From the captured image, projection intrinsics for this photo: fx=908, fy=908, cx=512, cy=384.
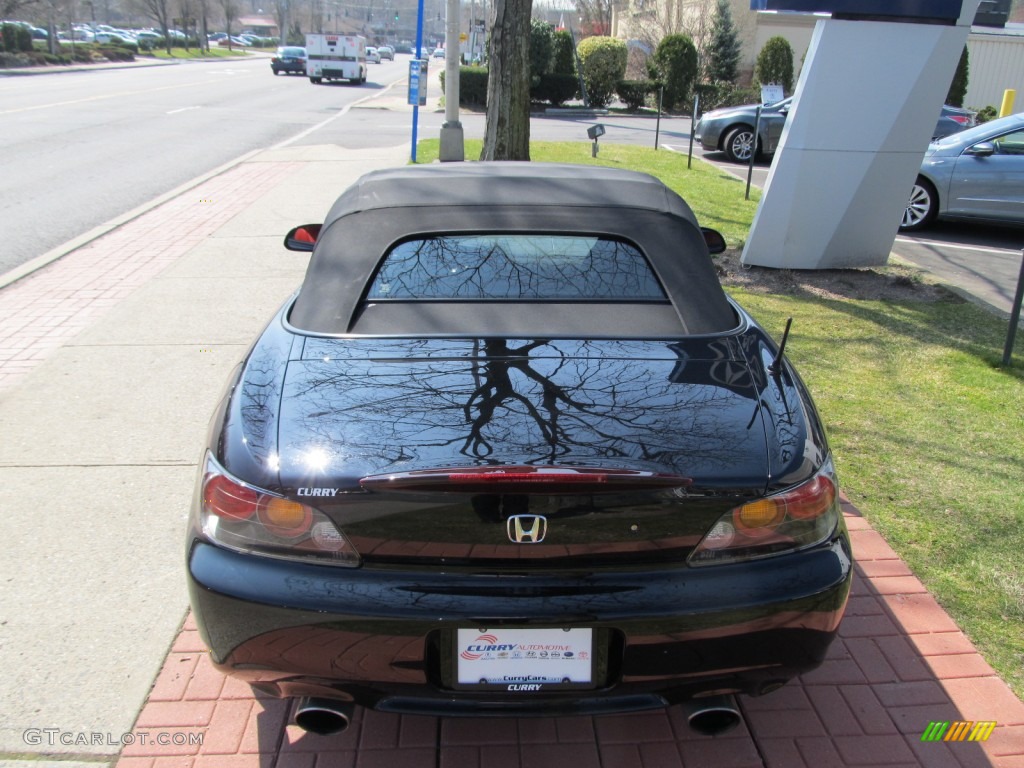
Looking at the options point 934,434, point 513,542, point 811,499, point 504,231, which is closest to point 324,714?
point 513,542

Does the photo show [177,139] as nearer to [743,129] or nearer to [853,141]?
[743,129]

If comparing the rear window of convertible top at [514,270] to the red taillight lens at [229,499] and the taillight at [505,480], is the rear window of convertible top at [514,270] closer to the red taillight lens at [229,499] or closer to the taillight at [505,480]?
the red taillight lens at [229,499]

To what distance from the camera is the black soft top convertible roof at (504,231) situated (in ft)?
10.1

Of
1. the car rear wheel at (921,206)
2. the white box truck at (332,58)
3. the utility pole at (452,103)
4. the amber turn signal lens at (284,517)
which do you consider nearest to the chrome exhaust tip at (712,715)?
the amber turn signal lens at (284,517)

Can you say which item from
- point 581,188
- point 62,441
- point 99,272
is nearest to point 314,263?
point 581,188

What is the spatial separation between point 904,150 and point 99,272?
719 centimetres

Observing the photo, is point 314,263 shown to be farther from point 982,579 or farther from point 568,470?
point 982,579

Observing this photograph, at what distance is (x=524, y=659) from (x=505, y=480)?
468 millimetres

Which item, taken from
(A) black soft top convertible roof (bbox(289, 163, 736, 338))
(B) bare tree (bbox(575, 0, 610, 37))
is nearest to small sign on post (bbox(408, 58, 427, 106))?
(A) black soft top convertible roof (bbox(289, 163, 736, 338))

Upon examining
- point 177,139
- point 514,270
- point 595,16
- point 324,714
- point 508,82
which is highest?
point 595,16

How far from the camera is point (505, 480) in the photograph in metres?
2.24

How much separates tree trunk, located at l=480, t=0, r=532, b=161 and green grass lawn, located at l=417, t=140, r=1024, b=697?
11.2 feet

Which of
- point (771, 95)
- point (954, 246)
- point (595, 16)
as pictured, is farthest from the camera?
Answer: point (595, 16)

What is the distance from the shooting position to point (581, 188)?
3.57 metres
